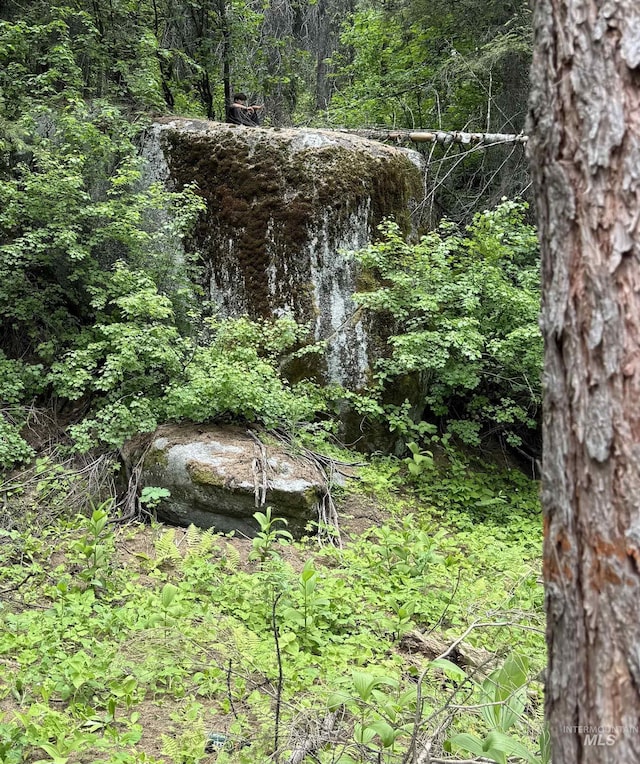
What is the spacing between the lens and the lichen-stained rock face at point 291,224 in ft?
22.2

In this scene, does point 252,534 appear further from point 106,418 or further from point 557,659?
point 557,659

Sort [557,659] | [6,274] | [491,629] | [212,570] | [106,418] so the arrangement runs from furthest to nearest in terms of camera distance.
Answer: [6,274]
[106,418]
[212,570]
[491,629]
[557,659]

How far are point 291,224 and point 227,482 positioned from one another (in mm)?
3182

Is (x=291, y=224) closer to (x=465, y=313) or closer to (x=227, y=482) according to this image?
(x=465, y=313)

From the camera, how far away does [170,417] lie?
5742 millimetres

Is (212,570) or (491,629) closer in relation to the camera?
(491,629)

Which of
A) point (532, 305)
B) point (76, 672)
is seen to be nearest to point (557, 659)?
point (76, 672)

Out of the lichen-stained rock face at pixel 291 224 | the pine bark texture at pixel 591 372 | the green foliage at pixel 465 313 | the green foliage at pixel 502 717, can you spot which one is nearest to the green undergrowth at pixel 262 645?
the green foliage at pixel 502 717

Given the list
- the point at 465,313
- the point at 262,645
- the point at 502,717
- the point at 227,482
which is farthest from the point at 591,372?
the point at 465,313

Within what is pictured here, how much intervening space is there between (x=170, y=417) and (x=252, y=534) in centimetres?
146

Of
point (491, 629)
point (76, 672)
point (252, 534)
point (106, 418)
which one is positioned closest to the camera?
point (76, 672)

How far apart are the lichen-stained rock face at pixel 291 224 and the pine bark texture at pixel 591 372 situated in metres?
5.41

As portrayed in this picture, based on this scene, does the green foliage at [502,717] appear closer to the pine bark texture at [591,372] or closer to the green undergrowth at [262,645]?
the green undergrowth at [262,645]

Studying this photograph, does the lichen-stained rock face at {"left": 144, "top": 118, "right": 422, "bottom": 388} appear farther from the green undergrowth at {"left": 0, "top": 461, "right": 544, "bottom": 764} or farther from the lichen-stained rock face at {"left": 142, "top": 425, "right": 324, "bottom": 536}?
the green undergrowth at {"left": 0, "top": 461, "right": 544, "bottom": 764}
